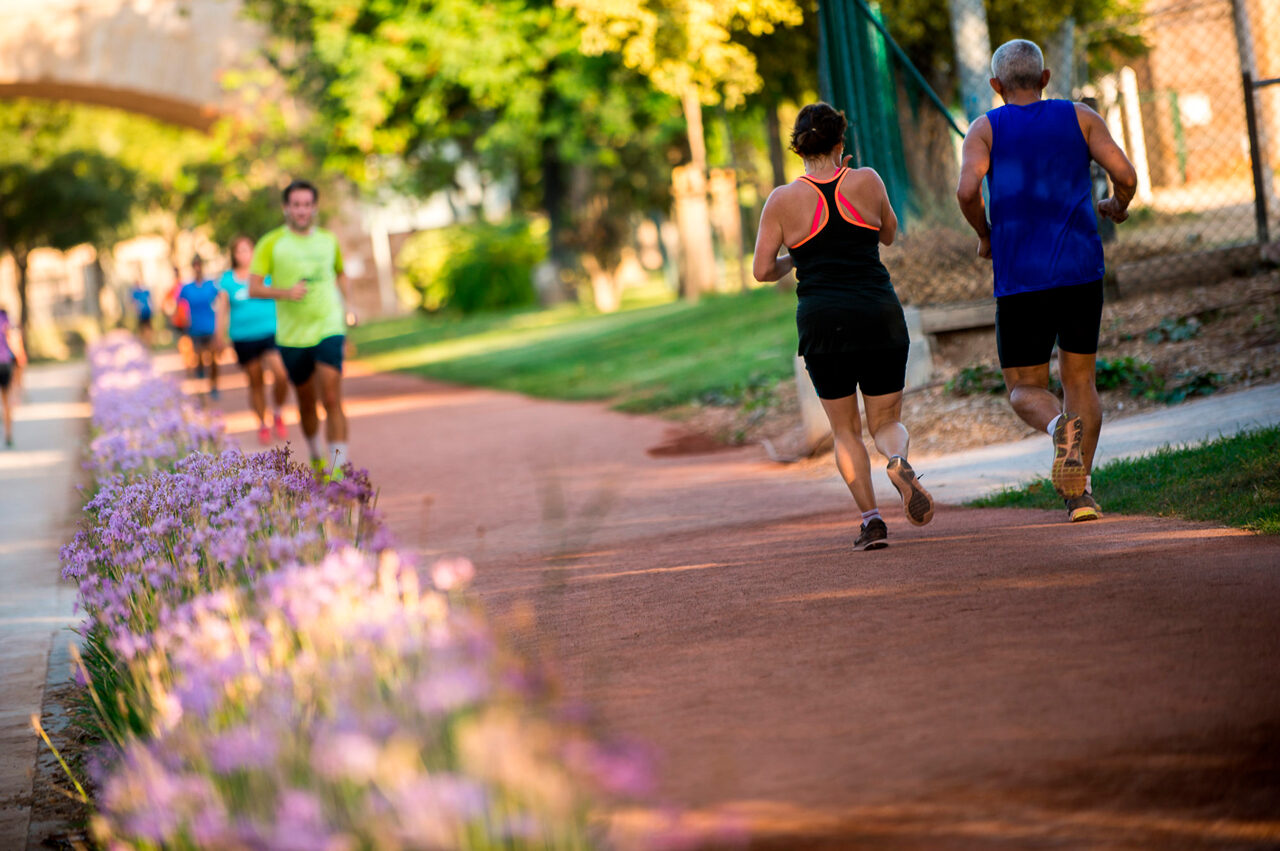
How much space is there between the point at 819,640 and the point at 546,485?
5.62 m

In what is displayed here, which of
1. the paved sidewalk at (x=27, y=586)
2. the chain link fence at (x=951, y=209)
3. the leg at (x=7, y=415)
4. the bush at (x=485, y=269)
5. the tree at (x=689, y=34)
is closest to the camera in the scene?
the paved sidewalk at (x=27, y=586)

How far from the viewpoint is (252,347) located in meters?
13.5

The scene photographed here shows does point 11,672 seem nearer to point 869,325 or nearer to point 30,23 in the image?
point 869,325

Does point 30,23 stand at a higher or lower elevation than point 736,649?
higher

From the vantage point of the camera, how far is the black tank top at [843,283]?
622 centimetres

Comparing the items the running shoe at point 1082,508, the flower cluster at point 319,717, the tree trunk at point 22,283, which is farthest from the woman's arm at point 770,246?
the tree trunk at point 22,283

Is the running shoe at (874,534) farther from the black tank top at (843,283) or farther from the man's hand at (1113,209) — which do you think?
the man's hand at (1113,209)

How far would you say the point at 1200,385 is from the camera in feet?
29.8

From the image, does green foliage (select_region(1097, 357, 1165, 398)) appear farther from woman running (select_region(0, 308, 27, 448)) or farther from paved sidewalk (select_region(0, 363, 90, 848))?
woman running (select_region(0, 308, 27, 448))

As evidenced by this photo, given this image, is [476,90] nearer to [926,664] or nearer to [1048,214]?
[1048,214]

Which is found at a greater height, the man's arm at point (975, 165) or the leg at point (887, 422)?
the man's arm at point (975, 165)

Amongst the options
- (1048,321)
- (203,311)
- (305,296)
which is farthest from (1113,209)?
(203,311)

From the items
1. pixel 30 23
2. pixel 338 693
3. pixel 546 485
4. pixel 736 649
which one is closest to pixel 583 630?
pixel 736 649

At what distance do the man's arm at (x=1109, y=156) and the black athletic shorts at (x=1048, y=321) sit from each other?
1.28ft
